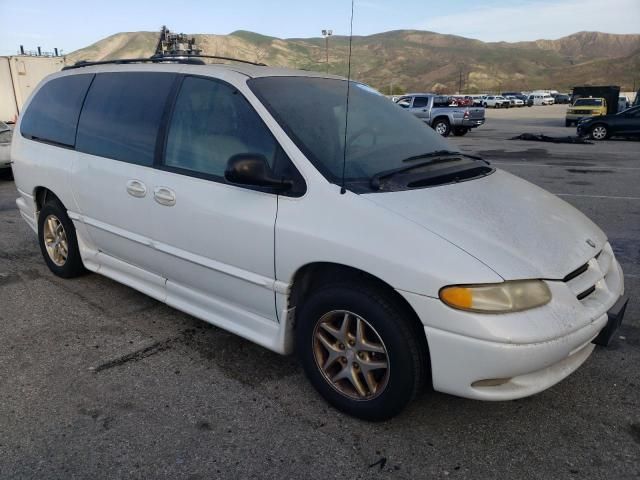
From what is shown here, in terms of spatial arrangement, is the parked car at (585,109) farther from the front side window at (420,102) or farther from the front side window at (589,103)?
the front side window at (420,102)

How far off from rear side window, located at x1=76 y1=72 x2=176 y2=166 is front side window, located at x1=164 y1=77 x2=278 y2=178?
7.4 inches

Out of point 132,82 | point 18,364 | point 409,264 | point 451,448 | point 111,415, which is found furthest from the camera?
point 132,82

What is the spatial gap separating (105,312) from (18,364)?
0.79 m

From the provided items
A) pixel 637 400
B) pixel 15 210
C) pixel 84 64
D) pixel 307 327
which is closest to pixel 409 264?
pixel 307 327

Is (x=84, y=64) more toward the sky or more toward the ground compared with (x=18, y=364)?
more toward the sky

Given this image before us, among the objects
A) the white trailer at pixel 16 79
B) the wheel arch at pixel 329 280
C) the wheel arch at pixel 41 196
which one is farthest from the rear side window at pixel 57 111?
the white trailer at pixel 16 79

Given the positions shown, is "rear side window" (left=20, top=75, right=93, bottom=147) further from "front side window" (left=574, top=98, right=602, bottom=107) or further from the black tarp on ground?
"front side window" (left=574, top=98, right=602, bottom=107)

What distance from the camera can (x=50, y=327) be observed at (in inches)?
145

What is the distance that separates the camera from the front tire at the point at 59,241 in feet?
14.0

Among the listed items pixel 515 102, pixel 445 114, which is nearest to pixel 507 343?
pixel 445 114

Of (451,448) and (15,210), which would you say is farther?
(15,210)

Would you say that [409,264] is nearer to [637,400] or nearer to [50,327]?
[637,400]

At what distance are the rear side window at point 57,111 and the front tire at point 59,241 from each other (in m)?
0.58

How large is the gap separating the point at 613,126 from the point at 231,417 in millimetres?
20491
